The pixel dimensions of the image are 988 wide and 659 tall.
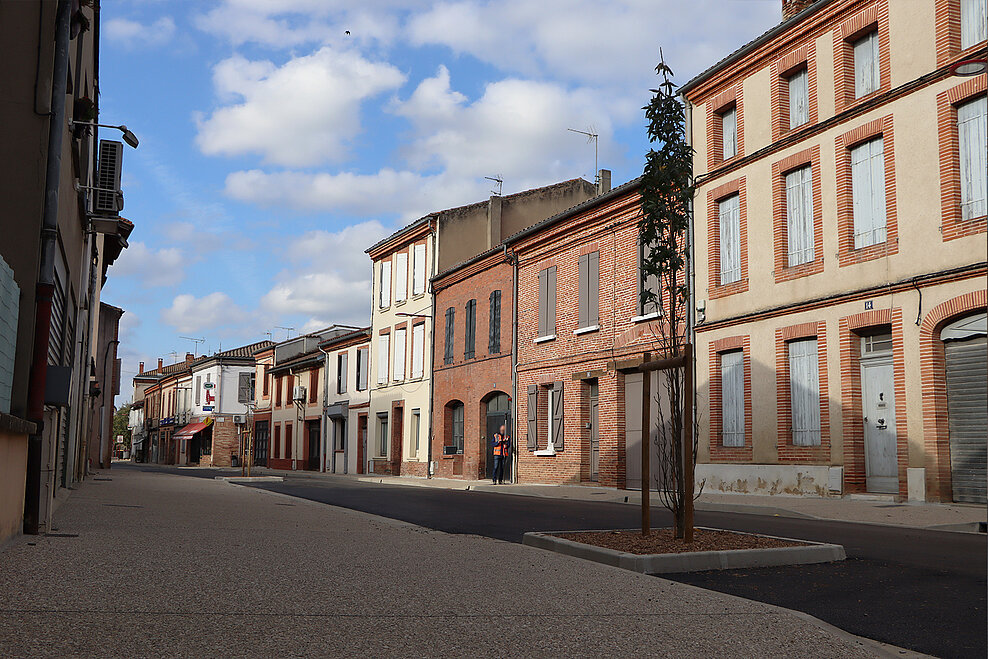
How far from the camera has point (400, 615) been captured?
16.6ft

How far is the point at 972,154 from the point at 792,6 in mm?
7097

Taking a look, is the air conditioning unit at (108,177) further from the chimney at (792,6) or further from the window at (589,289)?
the chimney at (792,6)

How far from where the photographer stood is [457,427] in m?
32.0

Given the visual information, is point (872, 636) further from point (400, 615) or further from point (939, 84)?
point (939, 84)

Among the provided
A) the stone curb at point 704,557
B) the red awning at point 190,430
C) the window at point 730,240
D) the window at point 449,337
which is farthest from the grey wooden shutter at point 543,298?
the red awning at point 190,430

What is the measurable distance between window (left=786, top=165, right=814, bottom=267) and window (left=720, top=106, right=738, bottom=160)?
2.00 metres

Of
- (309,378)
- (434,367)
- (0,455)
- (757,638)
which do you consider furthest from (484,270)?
(757,638)

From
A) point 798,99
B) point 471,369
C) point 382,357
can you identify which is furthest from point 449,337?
point 798,99

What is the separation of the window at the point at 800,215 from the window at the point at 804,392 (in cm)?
179

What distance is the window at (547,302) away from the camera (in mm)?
26312

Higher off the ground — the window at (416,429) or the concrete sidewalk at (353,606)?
the window at (416,429)

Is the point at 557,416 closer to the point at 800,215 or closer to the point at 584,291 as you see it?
the point at 584,291

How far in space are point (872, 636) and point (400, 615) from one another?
2.72m

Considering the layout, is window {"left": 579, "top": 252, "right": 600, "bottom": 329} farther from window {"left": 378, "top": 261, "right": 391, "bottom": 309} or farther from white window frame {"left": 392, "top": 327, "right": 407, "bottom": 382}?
window {"left": 378, "top": 261, "right": 391, "bottom": 309}
